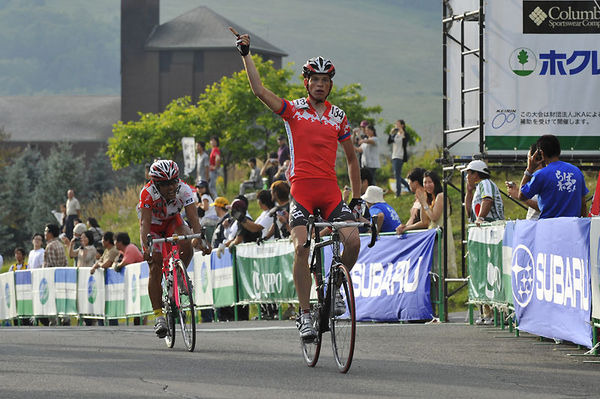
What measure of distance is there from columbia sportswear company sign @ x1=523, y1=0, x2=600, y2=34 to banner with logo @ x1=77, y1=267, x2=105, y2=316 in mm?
10192

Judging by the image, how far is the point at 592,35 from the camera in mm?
18203

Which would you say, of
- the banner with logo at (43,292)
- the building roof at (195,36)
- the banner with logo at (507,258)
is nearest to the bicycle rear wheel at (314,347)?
the banner with logo at (507,258)

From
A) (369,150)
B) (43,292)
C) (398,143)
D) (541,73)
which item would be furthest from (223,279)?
(398,143)

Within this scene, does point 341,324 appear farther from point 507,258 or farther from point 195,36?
point 195,36

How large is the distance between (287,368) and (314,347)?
0.30 meters

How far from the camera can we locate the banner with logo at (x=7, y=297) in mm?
27438

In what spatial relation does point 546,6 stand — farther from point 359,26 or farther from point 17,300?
point 359,26

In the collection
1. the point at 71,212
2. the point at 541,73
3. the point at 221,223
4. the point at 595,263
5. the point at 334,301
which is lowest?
the point at 334,301

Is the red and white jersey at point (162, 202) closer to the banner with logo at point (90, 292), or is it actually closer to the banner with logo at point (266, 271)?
the banner with logo at point (266, 271)

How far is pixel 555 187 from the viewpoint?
11594mm

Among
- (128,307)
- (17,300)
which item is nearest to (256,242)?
(128,307)

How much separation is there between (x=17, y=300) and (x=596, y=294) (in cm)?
1986

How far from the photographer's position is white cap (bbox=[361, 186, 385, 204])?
51.5ft

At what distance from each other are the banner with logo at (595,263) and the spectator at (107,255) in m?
14.6
